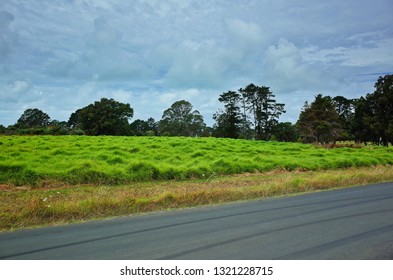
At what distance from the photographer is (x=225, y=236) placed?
6.03 metres

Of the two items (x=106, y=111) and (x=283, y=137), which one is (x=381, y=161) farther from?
(x=283, y=137)

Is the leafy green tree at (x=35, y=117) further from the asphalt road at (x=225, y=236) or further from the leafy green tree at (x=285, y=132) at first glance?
the asphalt road at (x=225, y=236)

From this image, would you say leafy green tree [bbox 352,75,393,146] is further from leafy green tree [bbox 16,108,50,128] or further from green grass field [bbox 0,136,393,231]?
leafy green tree [bbox 16,108,50,128]

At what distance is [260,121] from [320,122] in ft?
54.9

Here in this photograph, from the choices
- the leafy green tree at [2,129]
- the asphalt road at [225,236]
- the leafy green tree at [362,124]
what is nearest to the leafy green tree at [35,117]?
the leafy green tree at [2,129]

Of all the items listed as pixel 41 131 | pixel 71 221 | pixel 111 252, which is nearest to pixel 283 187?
pixel 71 221

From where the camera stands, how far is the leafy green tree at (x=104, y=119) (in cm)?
6319

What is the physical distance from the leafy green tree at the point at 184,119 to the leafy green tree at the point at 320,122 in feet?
89.6

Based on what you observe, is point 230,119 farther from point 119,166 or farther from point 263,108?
point 119,166

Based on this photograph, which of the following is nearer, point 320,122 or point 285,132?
point 320,122

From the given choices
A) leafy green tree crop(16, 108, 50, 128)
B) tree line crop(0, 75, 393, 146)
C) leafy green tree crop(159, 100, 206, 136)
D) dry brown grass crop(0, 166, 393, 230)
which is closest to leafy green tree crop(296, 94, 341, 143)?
tree line crop(0, 75, 393, 146)

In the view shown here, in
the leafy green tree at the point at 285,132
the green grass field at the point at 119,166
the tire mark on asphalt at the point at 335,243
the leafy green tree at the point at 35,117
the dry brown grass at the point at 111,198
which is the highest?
the leafy green tree at the point at 35,117

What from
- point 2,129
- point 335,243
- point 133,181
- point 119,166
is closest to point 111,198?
point 133,181

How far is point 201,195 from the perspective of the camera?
10.5 meters
